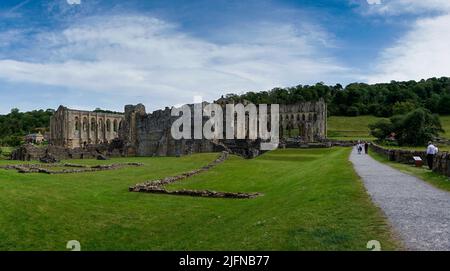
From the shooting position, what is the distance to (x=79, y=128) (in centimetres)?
10762

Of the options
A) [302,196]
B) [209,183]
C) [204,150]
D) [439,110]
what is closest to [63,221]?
[302,196]

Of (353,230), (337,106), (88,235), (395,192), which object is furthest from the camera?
(337,106)

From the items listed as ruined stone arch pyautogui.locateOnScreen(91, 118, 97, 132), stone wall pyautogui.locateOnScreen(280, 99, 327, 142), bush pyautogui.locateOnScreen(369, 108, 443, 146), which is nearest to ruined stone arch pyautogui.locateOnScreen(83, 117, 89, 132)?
ruined stone arch pyautogui.locateOnScreen(91, 118, 97, 132)

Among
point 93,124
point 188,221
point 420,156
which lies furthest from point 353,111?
point 188,221

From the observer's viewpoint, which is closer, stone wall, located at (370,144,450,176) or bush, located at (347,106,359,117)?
stone wall, located at (370,144,450,176)

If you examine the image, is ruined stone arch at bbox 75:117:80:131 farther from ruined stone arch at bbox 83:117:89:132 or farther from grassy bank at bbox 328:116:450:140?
grassy bank at bbox 328:116:450:140

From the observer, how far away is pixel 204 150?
67.3 meters

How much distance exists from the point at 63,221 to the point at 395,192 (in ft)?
38.4

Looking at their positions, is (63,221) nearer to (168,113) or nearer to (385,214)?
(385,214)

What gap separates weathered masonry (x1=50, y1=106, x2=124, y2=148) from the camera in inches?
4058

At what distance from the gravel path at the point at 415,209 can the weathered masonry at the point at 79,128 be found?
285 ft

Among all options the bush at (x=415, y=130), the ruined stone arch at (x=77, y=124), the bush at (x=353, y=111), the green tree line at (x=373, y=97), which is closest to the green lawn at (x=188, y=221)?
the bush at (x=415, y=130)

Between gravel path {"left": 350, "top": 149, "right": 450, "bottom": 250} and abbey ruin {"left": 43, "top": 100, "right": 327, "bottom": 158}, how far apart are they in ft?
137

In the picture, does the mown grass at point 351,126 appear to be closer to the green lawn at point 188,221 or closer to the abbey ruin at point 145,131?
the abbey ruin at point 145,131
